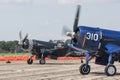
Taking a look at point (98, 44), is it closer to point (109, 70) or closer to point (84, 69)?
point (109, 70)

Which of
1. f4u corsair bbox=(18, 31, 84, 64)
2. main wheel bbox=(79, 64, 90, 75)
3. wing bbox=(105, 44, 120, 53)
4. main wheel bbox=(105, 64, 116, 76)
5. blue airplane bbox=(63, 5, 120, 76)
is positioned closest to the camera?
main wheel bbox=(105, 64, 116, 76)

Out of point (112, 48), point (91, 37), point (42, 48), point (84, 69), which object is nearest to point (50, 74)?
point (84, 69)

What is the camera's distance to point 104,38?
75.3ft

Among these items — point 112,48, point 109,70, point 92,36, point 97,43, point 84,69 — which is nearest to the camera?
point 109,70

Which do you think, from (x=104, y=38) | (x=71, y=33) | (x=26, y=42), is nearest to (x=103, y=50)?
(x=104, y=38)

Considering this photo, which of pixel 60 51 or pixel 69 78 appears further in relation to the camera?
pixel 60 51

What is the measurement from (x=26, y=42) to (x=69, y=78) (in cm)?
2469

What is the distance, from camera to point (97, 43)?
22719 mm

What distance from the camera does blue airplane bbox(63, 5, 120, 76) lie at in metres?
22.5

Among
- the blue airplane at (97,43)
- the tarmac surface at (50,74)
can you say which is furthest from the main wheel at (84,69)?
the tarmac surface at (50,74)

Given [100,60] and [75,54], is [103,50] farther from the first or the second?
[75,54]

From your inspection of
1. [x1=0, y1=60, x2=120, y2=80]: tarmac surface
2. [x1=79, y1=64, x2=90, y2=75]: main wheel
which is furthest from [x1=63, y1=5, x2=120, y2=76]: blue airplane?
[x1=0, y1=60, x2=120, y2=80]: tarmac surface

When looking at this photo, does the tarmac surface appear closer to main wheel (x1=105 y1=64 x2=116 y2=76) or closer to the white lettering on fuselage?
main wheel (x1=105 y1=64 x2=116 y2=76)

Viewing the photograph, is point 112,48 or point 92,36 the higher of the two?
point 92,36
